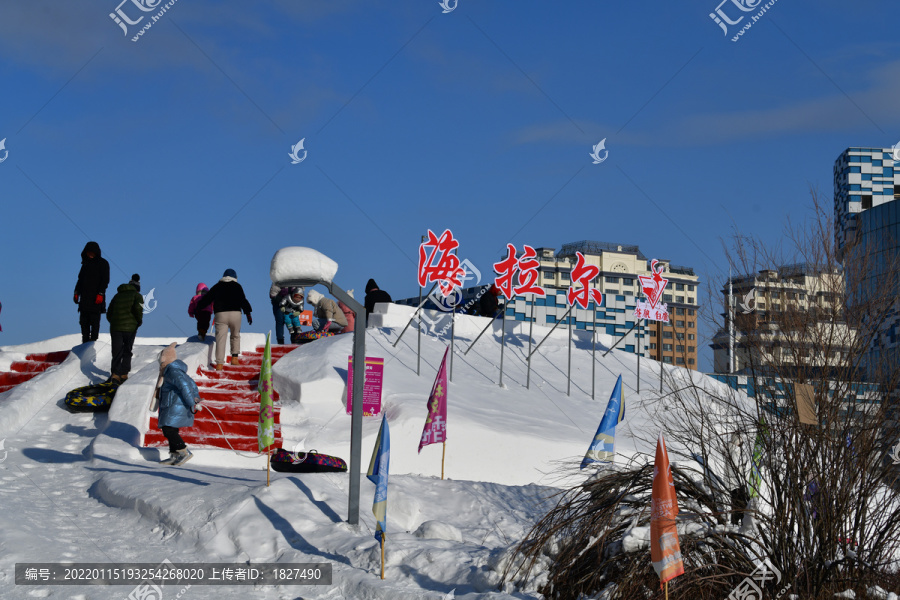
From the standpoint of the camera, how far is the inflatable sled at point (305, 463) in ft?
34.8

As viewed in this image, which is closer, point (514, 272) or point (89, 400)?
point (89, 400)

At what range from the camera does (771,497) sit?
23.1ft

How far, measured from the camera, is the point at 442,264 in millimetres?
18266

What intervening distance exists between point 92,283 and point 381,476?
1024 centimetres

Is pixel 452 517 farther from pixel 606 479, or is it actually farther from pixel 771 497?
pixel 771 497

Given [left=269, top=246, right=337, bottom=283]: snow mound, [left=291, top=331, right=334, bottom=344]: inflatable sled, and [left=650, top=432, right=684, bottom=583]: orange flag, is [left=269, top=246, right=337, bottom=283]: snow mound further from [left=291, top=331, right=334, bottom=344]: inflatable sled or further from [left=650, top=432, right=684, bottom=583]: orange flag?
[left=291, top=331, right=334, bottom=344]: inflatable sled

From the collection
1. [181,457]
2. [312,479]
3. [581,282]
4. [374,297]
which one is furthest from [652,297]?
[312,479]

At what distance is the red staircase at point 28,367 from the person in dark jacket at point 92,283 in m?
1.31

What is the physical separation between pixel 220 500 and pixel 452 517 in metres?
2.76

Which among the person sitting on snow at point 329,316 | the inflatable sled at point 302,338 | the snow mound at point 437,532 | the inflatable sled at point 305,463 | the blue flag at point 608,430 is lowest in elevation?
the snow mound at point 437,532

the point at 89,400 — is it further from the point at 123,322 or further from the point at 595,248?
the point at 595,248

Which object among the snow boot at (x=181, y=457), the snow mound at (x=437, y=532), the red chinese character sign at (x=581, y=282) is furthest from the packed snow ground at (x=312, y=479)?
the red chinese character sign at (x=581, y=282)

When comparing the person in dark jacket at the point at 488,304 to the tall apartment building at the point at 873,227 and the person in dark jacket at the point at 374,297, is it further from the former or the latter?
the tall apartment building at the point at 873,227

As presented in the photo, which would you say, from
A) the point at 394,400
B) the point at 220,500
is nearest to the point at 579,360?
the point at 394,400
